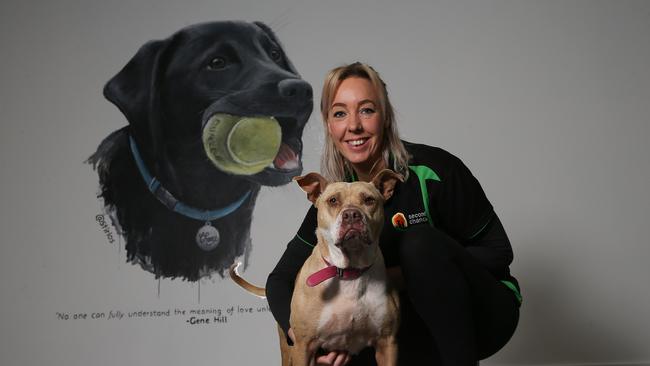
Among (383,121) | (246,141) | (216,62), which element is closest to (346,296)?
(383,121)

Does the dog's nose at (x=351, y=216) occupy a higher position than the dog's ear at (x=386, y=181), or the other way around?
the dog's ear at (x=386, y=181)

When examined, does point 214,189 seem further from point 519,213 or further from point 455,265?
point 455,265

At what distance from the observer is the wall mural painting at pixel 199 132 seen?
3.58 meters

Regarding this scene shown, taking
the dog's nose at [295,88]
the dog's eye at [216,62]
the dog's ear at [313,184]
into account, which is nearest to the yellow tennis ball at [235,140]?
the dog's nose at [295,88]

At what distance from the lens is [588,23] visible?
346cm

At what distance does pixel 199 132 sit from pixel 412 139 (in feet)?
4.40

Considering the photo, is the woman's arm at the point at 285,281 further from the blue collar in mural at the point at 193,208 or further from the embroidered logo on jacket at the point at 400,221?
the blue collar in mural at the point at 193,208

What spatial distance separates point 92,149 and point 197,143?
0.68 meters

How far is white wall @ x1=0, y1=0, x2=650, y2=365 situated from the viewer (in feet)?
11.0

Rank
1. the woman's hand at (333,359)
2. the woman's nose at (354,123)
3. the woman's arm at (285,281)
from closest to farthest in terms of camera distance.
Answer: the woman's hand at (333,359) → the woman's arm at (285,281) → the woman's nose at (354,123)

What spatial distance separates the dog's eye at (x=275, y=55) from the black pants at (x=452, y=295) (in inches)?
81.9

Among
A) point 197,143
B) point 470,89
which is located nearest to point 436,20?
point 470,89

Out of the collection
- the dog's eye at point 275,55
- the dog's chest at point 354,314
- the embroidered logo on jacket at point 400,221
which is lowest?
the dog's chest at point 354,314

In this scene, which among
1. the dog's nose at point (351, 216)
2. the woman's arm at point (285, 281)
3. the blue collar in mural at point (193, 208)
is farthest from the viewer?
the blue collar in mural at point (193, 208)
